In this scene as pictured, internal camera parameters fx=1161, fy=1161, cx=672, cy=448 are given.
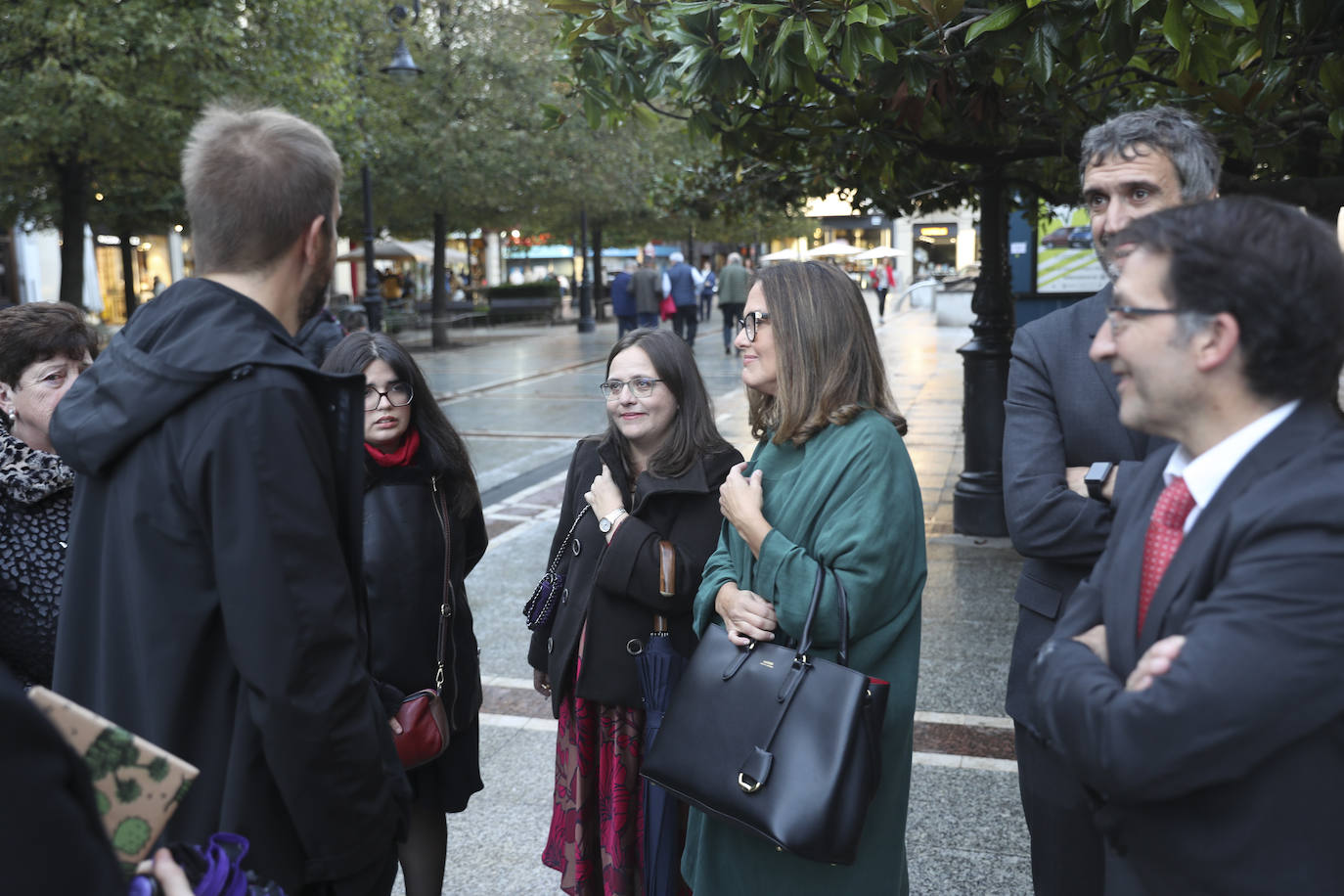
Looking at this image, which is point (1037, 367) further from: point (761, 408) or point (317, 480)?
point (317, 480)

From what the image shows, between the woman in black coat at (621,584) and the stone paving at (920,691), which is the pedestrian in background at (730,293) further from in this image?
the woman in black coat at (621,584)

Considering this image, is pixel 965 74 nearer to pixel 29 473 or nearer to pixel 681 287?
pixel 29 473

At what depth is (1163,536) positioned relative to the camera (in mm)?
1591

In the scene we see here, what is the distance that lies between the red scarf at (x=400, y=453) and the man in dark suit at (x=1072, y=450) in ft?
5.11

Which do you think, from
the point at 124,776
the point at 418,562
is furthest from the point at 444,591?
the point at 124,776

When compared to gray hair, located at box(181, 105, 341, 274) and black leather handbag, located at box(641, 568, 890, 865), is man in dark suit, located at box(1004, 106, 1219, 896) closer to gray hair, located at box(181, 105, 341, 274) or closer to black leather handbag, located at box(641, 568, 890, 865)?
black leather handbag, located at box(641, 568, 890, 865)

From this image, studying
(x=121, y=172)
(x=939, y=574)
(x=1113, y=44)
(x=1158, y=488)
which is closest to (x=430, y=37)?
(x=121, y=172)

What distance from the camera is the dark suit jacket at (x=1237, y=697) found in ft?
4.45

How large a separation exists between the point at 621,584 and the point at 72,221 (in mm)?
16517

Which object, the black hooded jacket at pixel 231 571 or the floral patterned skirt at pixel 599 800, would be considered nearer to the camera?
the black hooded jacket at pixel 231 571

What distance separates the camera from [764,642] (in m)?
2.43

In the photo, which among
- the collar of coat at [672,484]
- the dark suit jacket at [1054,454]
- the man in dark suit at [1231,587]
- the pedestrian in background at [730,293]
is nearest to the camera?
the man in dark suit at [1231,587]

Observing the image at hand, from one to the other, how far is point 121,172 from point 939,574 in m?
16.1

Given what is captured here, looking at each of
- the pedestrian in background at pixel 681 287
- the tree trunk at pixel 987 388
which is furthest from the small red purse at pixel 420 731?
the pedestrian in background at pixel 681 287
